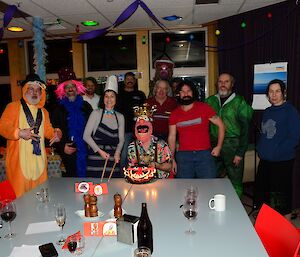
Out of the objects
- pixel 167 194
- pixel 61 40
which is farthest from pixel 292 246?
pixel 61 40

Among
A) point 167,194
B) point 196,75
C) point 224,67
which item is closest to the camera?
point 167,194

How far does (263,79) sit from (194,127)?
205 centimetres

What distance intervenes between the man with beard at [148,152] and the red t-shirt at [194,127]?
37 cm

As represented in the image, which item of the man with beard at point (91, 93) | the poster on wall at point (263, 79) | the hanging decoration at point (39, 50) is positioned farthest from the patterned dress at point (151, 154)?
the hanging decoration at point (39, 50)

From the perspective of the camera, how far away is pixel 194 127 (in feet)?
10.9

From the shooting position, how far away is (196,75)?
636 centimetres

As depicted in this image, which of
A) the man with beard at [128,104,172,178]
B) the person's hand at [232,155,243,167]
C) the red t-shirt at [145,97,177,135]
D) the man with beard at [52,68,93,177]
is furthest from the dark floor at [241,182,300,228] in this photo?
the man with beard at [52,68,93,177]

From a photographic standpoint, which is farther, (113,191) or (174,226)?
(113,191)

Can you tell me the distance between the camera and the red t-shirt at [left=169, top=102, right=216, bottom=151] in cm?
332

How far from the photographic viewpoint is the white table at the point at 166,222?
156cm

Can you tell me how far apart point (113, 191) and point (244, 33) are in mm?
3726

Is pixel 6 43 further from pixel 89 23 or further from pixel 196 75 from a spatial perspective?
pixel 196 75

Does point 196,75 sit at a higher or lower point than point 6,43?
lower

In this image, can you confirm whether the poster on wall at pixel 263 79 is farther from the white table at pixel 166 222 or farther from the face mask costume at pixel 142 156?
the white table at pixel 166 222
